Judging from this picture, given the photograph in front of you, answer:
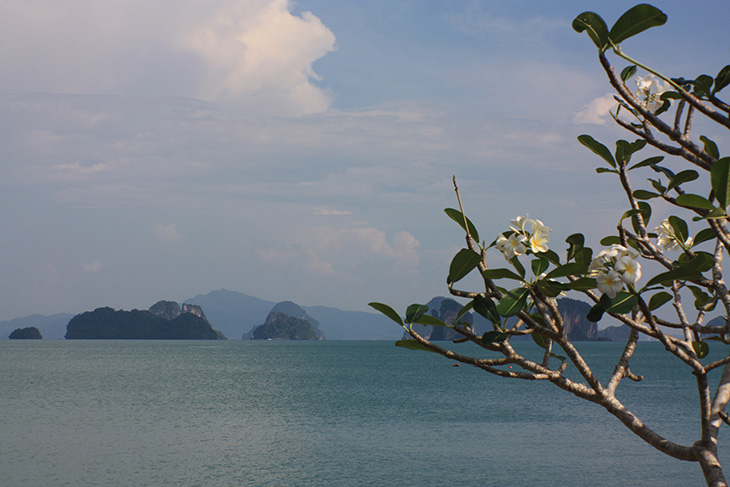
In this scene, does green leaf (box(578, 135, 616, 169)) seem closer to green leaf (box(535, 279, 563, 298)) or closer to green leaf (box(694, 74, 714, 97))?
green leaf (box(694, 74, 714, 97))

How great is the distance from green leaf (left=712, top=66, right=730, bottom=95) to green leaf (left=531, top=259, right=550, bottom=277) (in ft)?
2.95

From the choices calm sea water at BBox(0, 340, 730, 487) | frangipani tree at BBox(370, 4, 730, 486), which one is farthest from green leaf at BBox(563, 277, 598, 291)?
calm sea water at BBox(0, 340, 730, 487)

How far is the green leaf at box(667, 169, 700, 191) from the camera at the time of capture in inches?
107

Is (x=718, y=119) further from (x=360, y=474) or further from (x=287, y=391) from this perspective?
(x=287, y=391)

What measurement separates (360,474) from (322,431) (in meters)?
9.14

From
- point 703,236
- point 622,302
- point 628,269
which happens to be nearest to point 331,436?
point 703,236

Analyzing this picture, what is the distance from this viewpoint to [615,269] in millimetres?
1993

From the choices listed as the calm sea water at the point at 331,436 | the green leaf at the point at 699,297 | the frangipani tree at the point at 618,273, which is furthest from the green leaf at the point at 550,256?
the calm sea water at the point at 331,436

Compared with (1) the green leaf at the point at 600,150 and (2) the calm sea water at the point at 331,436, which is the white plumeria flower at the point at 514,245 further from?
(2) the calm sea water at the point at 331,436

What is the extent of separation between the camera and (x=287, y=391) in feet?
153

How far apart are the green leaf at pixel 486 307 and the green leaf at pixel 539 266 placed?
0.61ft

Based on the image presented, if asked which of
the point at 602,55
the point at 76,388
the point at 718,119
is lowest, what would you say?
the point at 76,388

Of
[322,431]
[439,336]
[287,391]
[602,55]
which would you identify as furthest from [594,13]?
[439,336]

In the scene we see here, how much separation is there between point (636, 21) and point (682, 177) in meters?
1.00
